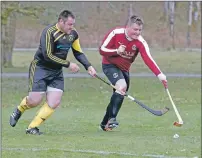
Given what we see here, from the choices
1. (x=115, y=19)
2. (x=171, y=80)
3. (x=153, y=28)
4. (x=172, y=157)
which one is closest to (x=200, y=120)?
(x=172, y=157)

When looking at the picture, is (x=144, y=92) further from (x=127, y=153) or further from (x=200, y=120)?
(x=127, y=153)

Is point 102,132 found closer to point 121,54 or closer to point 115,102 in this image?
point 115,102

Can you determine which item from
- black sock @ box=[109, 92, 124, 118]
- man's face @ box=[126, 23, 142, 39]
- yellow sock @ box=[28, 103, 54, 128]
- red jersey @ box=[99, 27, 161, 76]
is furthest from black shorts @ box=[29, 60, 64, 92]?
man's face @ box=[126, 23, 142, 39]

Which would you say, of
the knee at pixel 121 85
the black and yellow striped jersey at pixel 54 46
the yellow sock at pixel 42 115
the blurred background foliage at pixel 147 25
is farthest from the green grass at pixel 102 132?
the blurred background foliage at pixel 147 25

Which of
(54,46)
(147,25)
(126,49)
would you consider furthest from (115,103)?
(147,25)

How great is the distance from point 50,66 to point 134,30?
144 cm

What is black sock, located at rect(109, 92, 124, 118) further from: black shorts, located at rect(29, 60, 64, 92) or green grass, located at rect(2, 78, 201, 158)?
black shorts, located at rect(29, 60, 64, 92)

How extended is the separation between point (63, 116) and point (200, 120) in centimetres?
309

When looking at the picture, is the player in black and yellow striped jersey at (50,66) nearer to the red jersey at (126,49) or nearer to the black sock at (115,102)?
the red jersey at (126,49)

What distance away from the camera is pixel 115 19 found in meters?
59.7

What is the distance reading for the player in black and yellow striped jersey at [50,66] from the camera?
1058 cm

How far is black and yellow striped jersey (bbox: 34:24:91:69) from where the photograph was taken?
10578 millimetres

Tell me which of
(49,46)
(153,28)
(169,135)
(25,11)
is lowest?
(153,28)

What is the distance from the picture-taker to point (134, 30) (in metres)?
11.1
